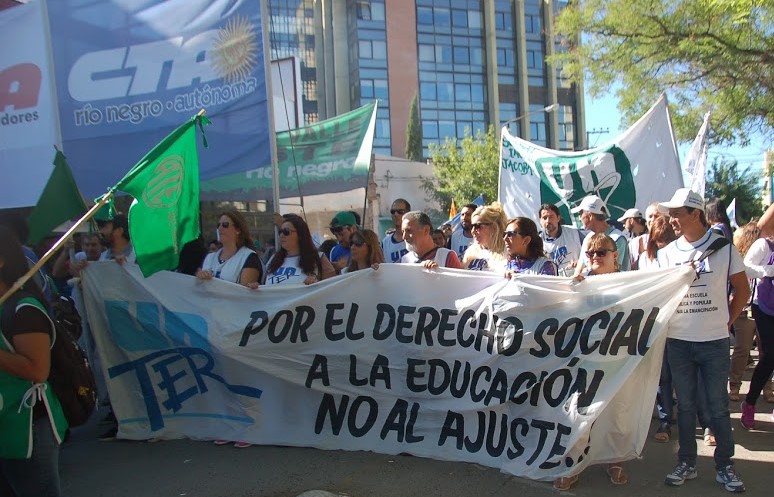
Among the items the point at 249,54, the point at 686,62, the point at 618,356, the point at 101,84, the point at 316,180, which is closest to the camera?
the point at 618,356

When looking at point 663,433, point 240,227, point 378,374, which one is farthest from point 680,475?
point 240,227

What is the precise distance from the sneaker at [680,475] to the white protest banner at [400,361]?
28 cm

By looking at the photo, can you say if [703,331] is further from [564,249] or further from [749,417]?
[564,249]

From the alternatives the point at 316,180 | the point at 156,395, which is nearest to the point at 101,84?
the point at 316,180

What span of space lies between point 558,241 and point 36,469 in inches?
185

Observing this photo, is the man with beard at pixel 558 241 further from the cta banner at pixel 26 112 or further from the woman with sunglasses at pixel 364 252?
the cta banner at pixel 26 112

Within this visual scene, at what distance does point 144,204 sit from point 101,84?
4.10m

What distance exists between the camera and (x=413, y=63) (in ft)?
184

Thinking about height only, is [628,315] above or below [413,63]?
below

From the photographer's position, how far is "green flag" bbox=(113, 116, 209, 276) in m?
4.48

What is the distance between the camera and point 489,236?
5238mm

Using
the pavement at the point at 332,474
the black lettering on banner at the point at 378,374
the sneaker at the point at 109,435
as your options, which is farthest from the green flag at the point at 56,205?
the black lettering on banner at the point at 378,374

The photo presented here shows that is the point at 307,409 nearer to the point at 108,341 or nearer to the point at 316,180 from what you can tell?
the point at 108,341

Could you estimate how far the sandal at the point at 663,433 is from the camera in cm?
511
